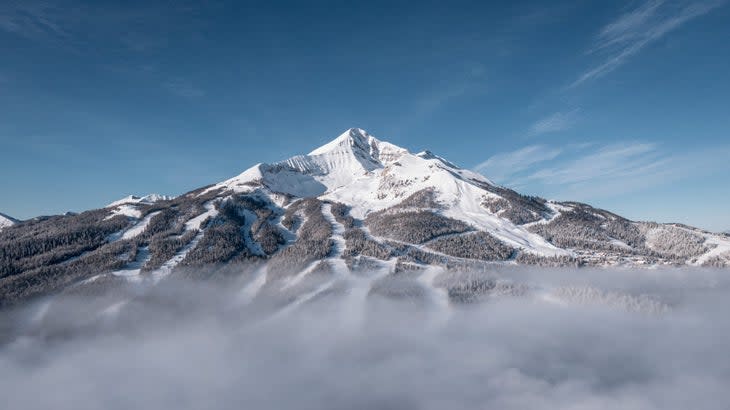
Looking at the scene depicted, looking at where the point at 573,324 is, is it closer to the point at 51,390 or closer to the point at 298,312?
the point at 298,312

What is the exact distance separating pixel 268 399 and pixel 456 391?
2804 inches

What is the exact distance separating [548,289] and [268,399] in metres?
141

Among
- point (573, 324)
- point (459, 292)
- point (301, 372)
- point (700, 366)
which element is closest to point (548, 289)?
point (573, 324)

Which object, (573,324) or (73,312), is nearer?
(73,312)

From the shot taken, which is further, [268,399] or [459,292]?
[459,292]

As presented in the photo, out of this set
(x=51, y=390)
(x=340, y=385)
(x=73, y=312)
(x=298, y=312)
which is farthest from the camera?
(x=298, y=312)

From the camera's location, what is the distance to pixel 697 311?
19812 centimetres

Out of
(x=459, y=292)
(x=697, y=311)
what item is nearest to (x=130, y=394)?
(x=459, y=292)

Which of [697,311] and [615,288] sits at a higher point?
[615,288]

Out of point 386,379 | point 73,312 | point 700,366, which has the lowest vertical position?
point 700,366

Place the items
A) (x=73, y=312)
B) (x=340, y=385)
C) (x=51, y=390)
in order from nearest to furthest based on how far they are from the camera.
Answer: (x=51, y=390), (x=340, y=385), (x=73, y=312)

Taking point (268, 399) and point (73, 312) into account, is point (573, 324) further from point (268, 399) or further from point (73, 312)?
point (73, 312)

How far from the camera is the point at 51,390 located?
472 ft

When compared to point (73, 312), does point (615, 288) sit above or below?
below
